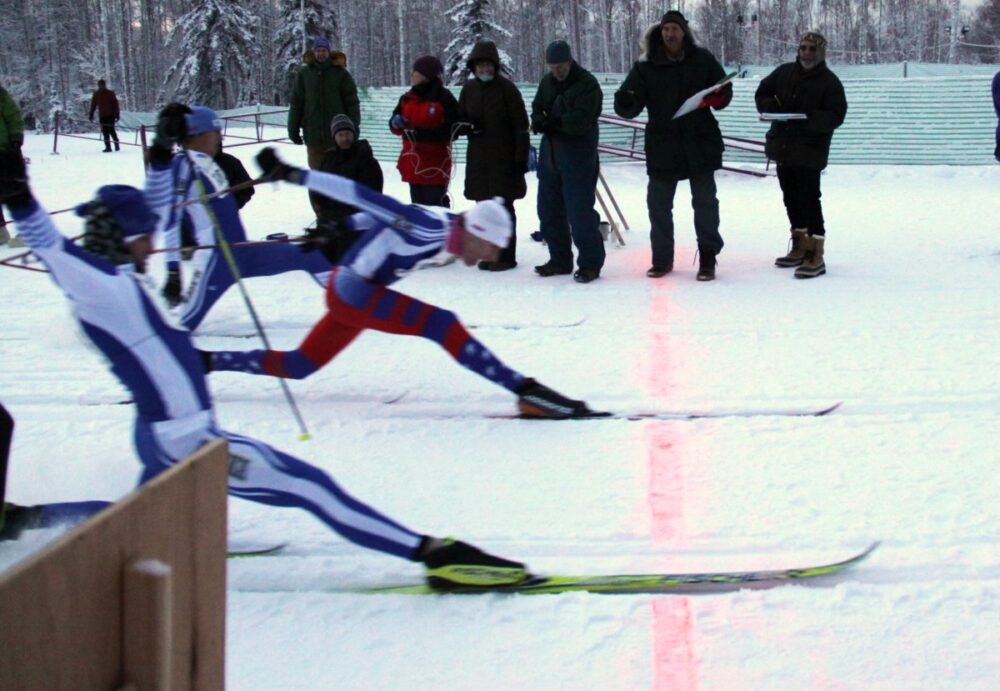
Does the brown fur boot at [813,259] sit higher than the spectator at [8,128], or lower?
lower

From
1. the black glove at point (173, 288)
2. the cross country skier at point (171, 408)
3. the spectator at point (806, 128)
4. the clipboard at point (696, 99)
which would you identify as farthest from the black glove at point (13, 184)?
the spectator at point (806, 128)

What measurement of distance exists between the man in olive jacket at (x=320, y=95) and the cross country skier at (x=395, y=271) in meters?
4.32

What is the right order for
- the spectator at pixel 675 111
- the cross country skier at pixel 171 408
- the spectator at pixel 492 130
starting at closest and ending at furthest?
the cross country skier at pixel 171 408 < the spectator at pixel 675 111 < the spectator at pixel 492 130

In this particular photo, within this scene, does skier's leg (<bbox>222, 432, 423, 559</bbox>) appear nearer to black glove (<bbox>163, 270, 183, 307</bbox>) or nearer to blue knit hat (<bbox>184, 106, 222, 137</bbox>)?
blue knit hat (<bbox>184, 106, 222, 137</bbox>)

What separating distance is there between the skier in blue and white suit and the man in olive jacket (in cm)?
309

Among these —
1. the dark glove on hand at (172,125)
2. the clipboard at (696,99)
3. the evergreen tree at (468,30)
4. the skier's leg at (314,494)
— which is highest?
the evergreen tree at (468,30)

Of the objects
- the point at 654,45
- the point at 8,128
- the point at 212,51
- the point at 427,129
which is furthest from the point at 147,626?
the point at 212,51

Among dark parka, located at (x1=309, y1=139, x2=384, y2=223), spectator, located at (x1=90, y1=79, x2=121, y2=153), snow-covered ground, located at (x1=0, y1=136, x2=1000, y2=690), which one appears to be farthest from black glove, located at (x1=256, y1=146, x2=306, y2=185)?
spectator, located at (x1=90, y1=79, x2=121, y2=153)

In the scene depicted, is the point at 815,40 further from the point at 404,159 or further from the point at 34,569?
the point at 34,569

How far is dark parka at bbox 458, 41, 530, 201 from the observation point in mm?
6977

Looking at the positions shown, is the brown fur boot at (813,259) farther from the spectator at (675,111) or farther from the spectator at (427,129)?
the spectator at (427,129)

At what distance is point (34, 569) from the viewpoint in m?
0.92

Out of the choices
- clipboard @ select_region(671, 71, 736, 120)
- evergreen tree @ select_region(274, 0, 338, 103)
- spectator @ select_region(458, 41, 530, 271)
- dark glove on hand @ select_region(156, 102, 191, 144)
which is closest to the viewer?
dark glove on hand @ select_region(156, 102, 191, 144)

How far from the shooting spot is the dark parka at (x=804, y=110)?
6.55m
